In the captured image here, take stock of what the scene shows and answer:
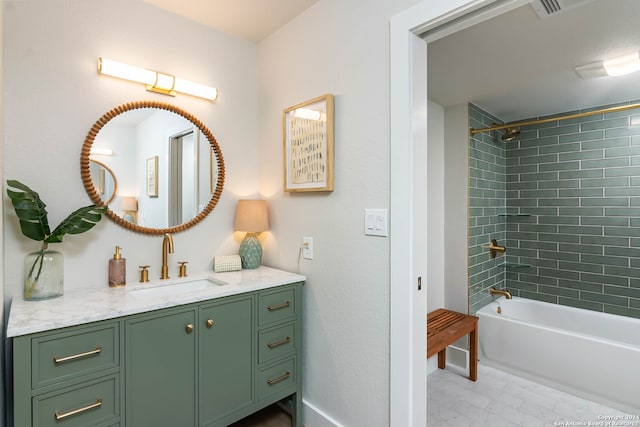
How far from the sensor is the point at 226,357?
1578 millimetres

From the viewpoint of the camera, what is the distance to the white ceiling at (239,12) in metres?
1.81

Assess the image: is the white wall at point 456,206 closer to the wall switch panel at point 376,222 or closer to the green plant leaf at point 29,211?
the wall switch panel at point 376,222

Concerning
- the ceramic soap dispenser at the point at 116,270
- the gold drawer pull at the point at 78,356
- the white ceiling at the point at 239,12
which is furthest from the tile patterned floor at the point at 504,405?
the white ceiling at the point at 239,12

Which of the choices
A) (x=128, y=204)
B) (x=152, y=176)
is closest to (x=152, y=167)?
(x=152, y=176)

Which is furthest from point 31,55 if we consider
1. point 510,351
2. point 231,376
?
point 510,351

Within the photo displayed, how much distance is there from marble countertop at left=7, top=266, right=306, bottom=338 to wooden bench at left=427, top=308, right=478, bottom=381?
1069 millimetres

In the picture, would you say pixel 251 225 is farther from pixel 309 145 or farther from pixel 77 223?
pixel 77 223

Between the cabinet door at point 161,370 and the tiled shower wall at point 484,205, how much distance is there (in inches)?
90.1

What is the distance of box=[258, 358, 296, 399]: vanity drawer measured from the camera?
1706 mm

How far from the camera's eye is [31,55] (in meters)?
1.50

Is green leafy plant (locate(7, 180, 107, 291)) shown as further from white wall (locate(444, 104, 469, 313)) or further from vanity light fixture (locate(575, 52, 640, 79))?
vanity light fixture (locate(575, 52, 640, 79))

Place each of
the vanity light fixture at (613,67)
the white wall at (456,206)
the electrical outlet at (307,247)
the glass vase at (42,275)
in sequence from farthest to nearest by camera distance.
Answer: the white wall at (456,206) → the vanity light fixture at (613,67) → the electrical outlet at (307,247) → the glass vase at (42,275)

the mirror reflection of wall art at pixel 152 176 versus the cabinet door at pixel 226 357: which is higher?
the mirror reflection of wall art at pixel 152 176

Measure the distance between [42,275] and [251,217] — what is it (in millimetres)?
1027
